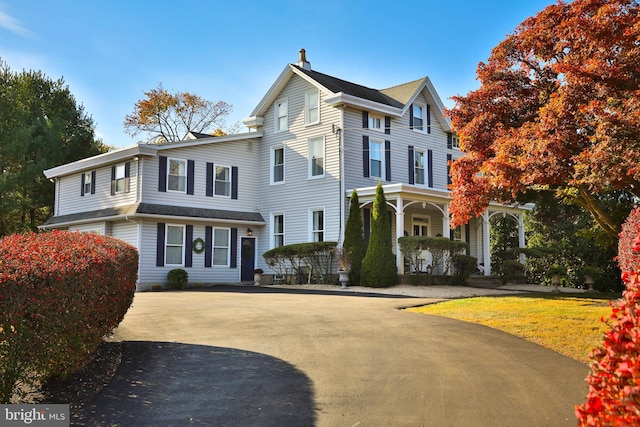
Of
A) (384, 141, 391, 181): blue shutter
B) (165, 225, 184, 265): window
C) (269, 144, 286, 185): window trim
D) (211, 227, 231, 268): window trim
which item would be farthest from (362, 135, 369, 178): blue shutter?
(165, 225, 184, 265): window

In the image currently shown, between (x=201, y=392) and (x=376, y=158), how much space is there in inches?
778

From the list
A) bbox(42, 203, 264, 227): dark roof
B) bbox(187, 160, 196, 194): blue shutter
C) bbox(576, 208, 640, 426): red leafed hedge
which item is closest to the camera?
bbox(576, 208, 640, 426): red leafed hedge

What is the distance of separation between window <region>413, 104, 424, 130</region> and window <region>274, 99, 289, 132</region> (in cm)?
604

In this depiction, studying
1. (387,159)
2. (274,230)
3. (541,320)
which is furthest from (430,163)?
(541,320)

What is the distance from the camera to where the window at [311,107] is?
24.8 metres

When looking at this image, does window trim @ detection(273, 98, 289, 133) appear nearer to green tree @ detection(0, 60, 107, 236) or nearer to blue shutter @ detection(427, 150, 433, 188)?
blue shutter @ detection(427, 150, 433, 188)

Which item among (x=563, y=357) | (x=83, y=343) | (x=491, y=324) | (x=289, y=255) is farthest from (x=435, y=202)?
(x=83, y=343)

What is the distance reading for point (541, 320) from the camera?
10.4 metres

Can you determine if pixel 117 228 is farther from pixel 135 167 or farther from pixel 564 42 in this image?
pixel 564 42

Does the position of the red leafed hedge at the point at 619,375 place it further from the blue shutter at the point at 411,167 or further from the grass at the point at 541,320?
the blue shutter at the point at 411,167

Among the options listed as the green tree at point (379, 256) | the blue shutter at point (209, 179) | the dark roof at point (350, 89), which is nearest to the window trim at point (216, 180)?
the blue shutter at point (209, 179)

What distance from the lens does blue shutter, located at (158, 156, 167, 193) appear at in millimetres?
23406

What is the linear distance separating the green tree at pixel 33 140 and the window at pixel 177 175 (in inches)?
504

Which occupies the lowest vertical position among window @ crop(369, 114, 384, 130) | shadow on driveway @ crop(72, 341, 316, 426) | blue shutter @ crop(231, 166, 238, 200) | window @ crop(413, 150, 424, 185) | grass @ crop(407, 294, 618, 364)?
shadow on driveway @ crop(72, 341, 316, 426)
